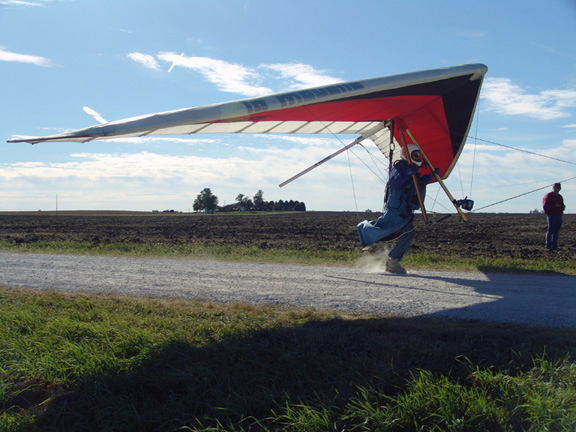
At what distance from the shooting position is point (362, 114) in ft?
29.4

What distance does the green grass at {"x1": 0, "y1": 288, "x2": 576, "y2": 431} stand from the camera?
115 inches

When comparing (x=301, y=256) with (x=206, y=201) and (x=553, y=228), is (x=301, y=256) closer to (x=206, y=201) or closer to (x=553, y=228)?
(x=553, y=228)

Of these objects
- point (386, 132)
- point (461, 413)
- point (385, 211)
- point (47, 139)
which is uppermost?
point (386, 132)

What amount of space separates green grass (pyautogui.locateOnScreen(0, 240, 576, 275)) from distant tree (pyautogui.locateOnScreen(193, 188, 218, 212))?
91180 mm

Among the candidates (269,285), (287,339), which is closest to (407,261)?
(269,285)

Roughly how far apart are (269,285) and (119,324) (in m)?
2.73

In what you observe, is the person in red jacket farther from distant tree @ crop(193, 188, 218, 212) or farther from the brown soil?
distant tree @ crop(193, 188, 218, 212)

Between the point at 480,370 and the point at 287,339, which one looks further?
the point at 287,339

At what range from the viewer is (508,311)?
17.1 feet

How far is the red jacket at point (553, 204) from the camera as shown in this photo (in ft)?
38.9

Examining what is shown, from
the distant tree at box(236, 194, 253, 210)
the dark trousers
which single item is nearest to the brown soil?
the dark trousers

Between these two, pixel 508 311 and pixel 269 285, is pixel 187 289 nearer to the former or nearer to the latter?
pixel 269 285

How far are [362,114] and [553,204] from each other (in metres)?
6.59

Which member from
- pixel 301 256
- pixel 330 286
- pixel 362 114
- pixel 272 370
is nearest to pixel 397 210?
pixel 362 114
